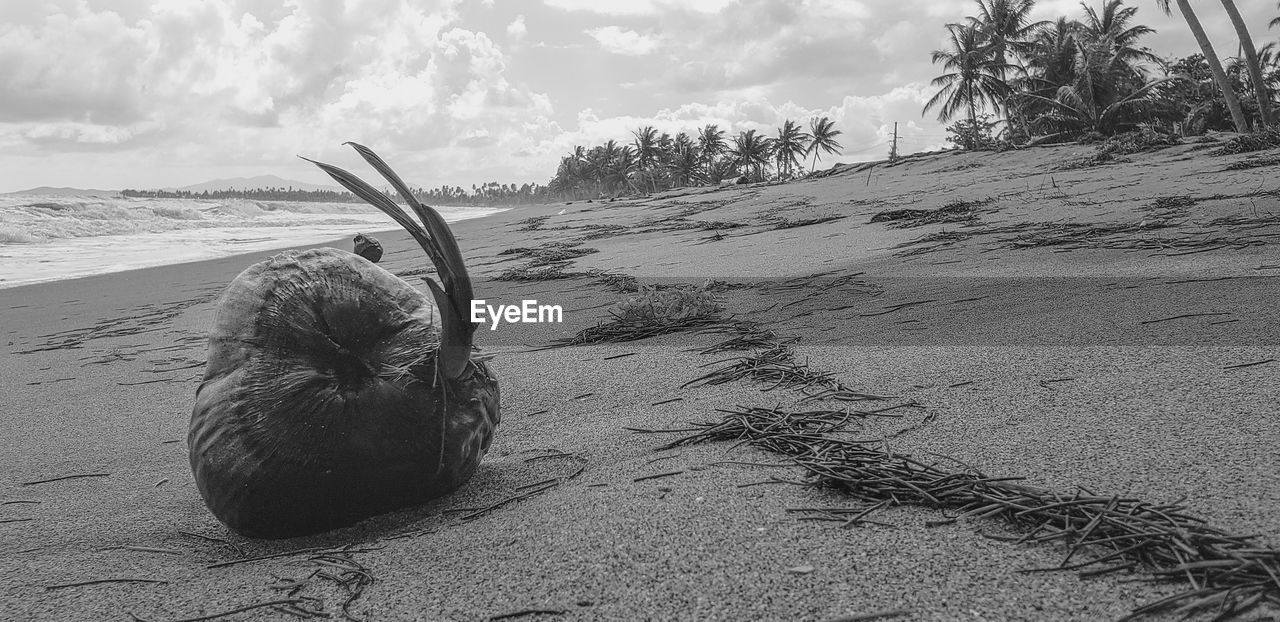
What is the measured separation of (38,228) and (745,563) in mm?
31158

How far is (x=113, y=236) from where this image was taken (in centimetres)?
2606

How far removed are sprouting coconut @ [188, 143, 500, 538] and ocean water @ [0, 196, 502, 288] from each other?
45.1 ft

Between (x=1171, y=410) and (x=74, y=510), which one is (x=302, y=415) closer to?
(x=74, y=510)

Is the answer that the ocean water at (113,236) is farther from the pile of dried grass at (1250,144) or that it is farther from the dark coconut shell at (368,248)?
the pile of dried grass at (1250,144)

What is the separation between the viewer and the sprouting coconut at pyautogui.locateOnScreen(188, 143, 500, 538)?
1.92 m

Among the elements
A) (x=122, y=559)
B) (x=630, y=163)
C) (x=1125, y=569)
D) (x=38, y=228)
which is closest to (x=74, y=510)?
(x=122, y=559)

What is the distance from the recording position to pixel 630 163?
92.4m

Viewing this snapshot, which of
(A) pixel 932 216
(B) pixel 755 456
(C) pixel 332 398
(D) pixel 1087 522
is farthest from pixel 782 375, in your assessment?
(A) pixel 932 216

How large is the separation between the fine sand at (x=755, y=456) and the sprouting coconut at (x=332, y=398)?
0.35ft

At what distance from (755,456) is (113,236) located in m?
29.8

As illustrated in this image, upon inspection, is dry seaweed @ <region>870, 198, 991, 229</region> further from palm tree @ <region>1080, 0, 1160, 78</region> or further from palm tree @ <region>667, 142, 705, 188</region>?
palm tree @ <region>667, 142, 705, 188</region>

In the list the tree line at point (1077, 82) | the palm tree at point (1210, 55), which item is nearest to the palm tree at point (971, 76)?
the tree line at point (1077, 82)

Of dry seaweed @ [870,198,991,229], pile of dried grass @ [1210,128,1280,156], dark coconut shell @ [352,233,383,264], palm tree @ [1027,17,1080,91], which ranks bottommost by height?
dry seaweed @ [870,198,991,229]

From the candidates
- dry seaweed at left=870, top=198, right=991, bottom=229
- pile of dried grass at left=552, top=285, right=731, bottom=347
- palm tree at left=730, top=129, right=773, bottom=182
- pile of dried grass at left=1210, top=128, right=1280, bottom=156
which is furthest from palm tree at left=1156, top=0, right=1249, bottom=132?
palm tree at left=730, top=129, right=773, bottom=182
